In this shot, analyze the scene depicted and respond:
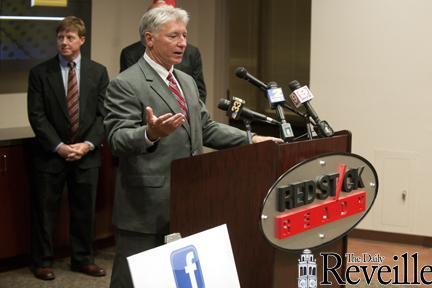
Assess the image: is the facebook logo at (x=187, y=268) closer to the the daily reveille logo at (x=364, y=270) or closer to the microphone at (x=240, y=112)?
the the daily reveille logo at (x=364, y=270)

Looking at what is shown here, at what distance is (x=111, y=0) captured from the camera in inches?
225

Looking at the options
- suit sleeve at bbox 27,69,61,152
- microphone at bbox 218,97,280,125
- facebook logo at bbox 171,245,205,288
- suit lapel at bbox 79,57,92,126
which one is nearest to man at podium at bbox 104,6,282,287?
microphone at bbox 218,97,280,125

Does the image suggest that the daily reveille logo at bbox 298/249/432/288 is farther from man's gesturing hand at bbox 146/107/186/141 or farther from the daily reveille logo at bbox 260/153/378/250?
man's gesturing hand at bbox 146/107/186/141

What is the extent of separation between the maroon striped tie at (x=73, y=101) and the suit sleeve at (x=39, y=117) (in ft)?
0.37

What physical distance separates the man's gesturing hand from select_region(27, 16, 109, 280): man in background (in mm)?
2030

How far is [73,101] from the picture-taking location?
452 cm

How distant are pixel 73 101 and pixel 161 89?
1.87m

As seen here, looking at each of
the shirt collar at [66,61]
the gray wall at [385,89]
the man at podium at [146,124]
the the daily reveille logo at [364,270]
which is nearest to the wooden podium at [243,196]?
the the daily reveille logo at [364,270]

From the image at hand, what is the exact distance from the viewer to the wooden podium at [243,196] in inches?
96.4

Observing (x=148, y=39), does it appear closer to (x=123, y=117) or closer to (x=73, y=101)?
(x=123, y=117)

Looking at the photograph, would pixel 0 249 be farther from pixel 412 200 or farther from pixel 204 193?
pixel 412 200

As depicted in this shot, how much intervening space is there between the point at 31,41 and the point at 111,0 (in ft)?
2.84

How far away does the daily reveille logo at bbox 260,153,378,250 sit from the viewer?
242 cm

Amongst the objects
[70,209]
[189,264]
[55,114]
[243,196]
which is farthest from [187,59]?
[189,264]
